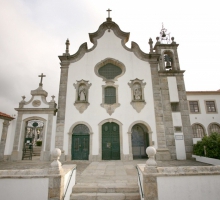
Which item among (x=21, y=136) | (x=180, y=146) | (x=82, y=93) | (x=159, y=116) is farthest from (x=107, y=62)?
(x=21, y=136)

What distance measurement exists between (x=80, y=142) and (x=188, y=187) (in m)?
8.26

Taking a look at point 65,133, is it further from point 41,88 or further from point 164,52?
point 164,52

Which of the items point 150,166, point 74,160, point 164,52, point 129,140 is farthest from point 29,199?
point 164,52

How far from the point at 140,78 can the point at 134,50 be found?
2.67 metres

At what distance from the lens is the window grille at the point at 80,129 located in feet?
35.9

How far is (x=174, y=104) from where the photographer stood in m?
11.9

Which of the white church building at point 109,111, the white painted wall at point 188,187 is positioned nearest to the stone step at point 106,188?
the white painted wall at point 188,187

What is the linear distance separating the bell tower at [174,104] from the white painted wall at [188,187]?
720cm

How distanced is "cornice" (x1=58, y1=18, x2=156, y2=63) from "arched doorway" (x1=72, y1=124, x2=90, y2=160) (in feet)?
19.0

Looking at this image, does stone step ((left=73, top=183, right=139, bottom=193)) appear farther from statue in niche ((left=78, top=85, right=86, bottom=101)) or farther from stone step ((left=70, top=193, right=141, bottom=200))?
statue in niche ((left=78, top=85, right=86, bottom=101))

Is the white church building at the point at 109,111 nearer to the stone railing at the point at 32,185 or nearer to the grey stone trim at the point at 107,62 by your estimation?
the grey stone trim at the point at 107,62

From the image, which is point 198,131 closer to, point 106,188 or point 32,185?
point 106,188

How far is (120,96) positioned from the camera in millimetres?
11555

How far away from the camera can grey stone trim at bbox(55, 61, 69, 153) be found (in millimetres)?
10703
